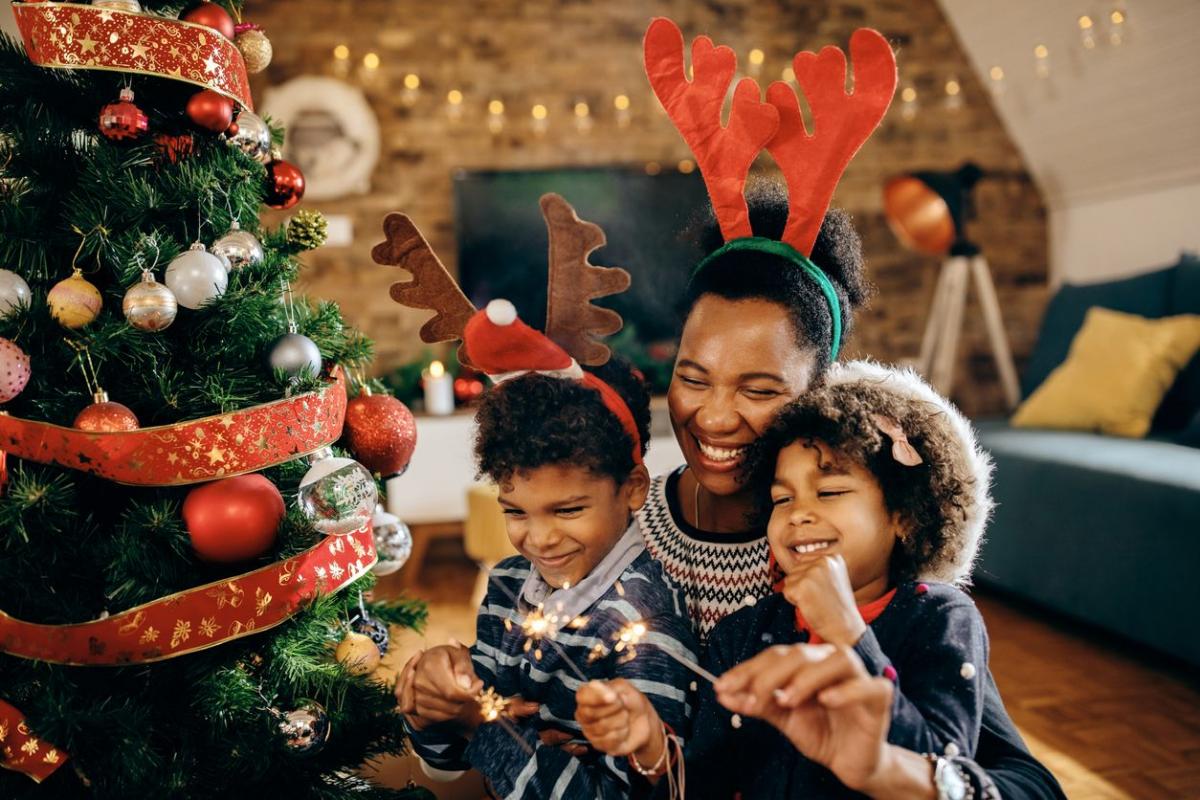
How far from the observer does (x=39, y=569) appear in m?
1.01

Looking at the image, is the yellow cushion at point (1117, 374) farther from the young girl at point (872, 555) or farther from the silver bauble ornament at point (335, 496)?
the silver bauble ornament at point (335, 496)

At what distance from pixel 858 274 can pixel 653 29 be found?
0.43 metres

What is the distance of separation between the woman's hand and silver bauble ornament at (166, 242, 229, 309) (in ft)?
2.48

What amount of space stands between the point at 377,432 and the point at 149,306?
35cm

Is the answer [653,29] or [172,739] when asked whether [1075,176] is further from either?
[172,739]

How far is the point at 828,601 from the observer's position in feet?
2.52

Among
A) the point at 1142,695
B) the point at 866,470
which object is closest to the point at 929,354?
the point at 1142,695

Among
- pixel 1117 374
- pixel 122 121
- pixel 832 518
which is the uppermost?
pixel 122 121

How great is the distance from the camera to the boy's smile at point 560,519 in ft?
3.29

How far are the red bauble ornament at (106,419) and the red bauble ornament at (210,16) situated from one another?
50 centimetres

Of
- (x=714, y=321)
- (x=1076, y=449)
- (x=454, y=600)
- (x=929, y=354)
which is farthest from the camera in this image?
(x=929, y=354)

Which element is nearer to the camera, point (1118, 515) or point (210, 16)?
point (210, 16)

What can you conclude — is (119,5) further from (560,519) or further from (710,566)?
(710,566)

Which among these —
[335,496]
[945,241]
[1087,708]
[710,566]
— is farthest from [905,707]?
[945,241]
